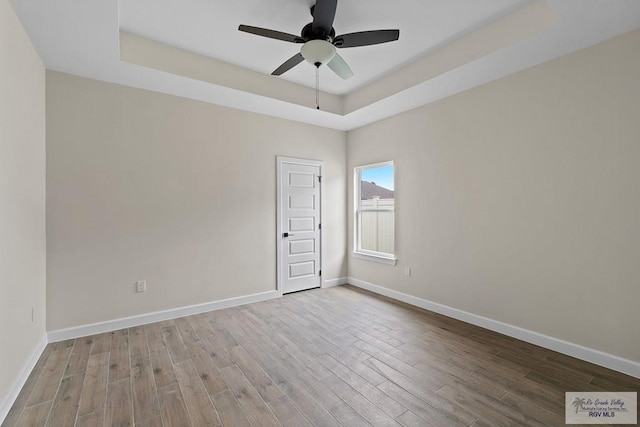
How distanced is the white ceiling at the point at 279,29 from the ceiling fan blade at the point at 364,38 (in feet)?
1.14

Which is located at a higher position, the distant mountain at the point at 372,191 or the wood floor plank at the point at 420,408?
the distant mountain at the point at 372,191

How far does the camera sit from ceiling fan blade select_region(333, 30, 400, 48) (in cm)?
231

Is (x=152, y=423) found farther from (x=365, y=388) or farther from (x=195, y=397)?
(x=365, y=388)

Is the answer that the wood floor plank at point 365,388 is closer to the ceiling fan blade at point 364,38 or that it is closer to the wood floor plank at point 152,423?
the wood floor plank at point 152,423

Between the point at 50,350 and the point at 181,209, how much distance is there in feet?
6.03

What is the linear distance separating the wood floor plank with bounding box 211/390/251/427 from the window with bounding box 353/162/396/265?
294 cm

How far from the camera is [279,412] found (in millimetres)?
1924

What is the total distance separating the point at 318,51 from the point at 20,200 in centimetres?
268

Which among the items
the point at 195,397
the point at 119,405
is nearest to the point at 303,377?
the point at 195,397

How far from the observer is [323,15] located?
2.16m

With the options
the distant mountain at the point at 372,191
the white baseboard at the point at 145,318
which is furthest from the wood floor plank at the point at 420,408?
the distant mountain at the point at 372,191

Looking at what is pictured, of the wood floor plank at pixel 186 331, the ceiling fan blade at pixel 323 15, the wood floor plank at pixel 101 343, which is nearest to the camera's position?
the ceiling fan blade at pixel 323 15

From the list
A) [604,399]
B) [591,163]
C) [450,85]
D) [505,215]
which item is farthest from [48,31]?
[604,399]

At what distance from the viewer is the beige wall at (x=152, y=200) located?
301 centimetres
